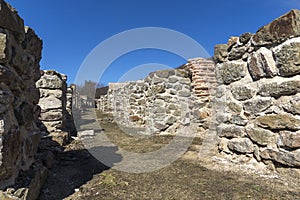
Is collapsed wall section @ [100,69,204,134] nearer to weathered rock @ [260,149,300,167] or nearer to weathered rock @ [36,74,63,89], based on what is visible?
weathered rock @ [36,74,63,89]

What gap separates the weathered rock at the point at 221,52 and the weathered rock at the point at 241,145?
4.02 feet

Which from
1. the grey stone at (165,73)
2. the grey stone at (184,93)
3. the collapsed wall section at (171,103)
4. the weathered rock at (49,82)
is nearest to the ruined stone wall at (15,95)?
the weathered rock at (49,82)

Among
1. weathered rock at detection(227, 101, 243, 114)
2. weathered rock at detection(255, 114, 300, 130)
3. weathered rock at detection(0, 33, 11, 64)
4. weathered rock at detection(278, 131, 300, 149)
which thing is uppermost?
weathered rock at detection(0, 33, 11, 64)

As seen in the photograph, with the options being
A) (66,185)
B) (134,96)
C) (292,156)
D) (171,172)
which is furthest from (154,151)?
(134,96)

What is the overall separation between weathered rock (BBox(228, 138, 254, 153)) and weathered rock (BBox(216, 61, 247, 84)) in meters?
0.85

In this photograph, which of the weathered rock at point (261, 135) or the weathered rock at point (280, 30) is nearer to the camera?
the weathered rock at point (280, 30)

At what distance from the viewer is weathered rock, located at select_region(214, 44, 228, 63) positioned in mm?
3199

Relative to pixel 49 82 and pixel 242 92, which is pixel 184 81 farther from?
pixel 49 82

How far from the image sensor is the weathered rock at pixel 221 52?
320 centimetres

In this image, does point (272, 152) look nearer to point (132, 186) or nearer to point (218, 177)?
point (218, 177)

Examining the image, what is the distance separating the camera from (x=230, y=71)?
10.0ft

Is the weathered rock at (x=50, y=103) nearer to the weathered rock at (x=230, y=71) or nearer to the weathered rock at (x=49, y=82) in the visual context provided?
the weathered rock at (x=49, y=82)

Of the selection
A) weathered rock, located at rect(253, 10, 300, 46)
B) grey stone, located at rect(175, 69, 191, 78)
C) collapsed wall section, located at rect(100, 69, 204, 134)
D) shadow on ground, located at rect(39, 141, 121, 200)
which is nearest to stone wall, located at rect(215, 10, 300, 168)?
weathered rock, located at rect(253, 10, 300, 46)

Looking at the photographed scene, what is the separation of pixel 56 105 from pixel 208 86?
3.71 meters
